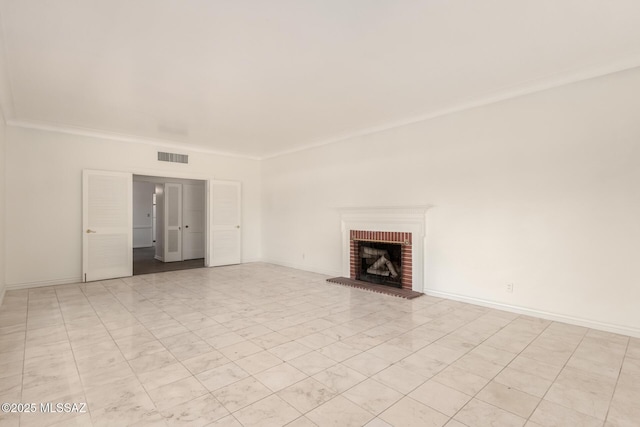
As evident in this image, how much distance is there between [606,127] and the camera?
3.41 metres

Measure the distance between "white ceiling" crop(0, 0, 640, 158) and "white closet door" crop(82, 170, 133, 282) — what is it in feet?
4.67

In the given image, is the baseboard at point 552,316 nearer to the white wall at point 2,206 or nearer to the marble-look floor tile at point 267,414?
the marble-look floor tile at point 267,414

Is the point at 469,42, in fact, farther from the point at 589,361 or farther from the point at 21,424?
the point at 21,424

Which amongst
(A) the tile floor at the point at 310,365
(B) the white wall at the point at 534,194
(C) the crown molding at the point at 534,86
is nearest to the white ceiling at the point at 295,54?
(C) the crown molding at the point at 534,86

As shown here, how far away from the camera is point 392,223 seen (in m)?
5.34

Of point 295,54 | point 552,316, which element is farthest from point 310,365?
point 552,316

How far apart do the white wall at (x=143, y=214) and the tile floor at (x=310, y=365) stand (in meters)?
7.58

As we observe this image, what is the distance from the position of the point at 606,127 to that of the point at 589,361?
242 centimetres

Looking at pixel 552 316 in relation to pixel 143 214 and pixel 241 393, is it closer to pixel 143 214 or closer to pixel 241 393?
pixel 241 393

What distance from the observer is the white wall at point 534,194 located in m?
3.33

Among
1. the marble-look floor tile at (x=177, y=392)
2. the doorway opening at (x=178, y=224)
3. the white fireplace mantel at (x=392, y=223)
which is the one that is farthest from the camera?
the doorway opening at (x=178, y=224)

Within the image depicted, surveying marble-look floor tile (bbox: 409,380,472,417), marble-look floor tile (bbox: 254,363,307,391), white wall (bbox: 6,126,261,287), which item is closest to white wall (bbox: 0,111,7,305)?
white wall (bbox: 6,126,261,287)

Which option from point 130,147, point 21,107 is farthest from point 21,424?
point 130,147

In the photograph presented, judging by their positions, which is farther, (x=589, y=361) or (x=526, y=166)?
(x=526, y=166)
